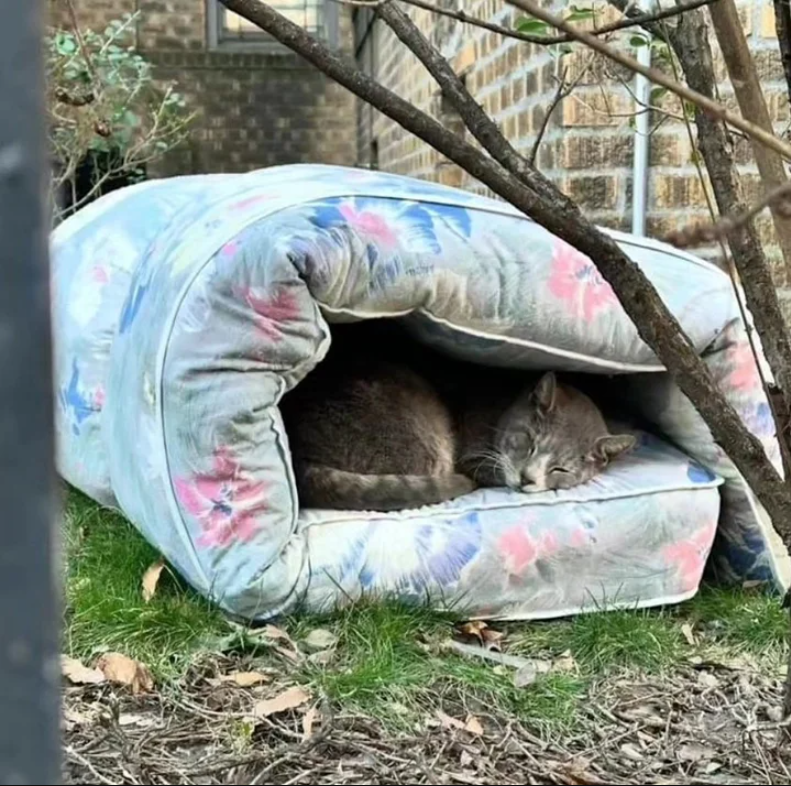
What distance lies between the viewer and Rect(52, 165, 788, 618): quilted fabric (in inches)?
82.0

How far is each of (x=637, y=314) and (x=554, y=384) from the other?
3.91 ft

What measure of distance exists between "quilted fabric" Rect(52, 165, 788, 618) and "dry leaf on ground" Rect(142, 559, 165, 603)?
7 cm

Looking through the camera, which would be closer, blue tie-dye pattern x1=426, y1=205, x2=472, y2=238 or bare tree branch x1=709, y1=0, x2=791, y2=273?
bare tree branch x1=709, y1=0, x2=791, y2=273

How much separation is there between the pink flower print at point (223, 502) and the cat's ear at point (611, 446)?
877 mm

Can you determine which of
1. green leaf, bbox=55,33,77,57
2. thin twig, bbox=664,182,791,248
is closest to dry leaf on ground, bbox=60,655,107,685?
thin twig, bbox=664,182,791,248

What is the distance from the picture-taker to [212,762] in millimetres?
1485

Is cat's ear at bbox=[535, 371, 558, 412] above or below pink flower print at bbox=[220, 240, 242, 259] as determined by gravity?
below

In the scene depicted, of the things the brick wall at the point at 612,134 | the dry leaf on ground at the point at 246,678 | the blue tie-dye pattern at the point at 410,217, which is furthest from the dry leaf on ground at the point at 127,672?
the brick wall at the point at 612,134

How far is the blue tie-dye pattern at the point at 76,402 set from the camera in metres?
2.81

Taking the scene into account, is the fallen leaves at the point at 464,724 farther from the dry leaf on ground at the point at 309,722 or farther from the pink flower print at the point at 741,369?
the pink flower print at the point at 741,369

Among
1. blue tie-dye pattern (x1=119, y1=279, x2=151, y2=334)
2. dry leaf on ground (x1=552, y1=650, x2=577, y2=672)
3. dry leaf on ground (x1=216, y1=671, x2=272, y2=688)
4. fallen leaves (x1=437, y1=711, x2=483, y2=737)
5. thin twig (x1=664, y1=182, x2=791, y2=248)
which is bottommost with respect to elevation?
dry leaf on ground (x1=552, y1=650, x2=577, y2=672)

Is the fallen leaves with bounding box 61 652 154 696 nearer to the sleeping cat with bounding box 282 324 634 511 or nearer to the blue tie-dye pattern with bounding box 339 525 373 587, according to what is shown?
the blue tie-dye pattern with bounding box 339 525 373 587

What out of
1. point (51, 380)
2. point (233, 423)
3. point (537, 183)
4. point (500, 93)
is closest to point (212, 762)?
point (233, 423)

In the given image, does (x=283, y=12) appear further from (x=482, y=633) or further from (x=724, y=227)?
(x=724, y=227)
